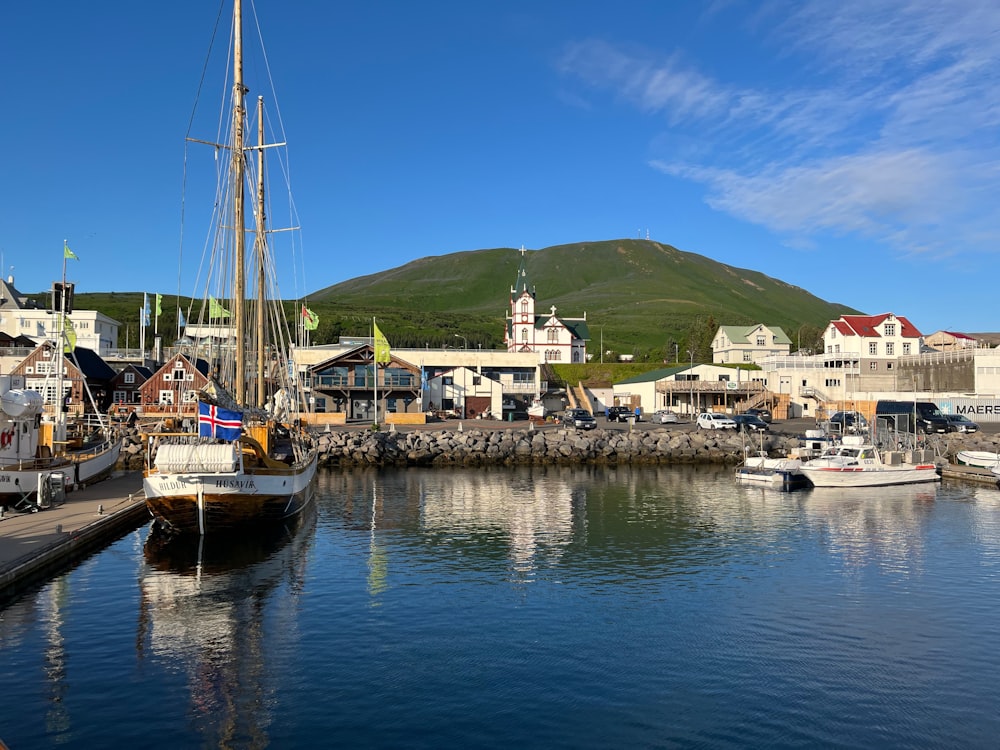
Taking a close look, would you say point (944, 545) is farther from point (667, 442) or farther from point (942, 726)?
point (667, 442)

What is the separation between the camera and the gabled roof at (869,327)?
114688 mm

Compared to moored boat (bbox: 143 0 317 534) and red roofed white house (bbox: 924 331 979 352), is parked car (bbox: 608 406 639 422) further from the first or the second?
red roofed white house (bbox: 924 331 979 352)

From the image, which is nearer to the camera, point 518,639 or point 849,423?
point 518,639

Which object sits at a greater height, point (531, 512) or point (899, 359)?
point (899, 359)

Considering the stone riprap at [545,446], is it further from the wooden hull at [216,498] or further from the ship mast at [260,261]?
the wooden hull at [216,498]

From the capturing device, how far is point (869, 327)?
115438mm

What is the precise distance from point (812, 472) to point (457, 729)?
138 ft

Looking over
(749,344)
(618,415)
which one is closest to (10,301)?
(618,415)

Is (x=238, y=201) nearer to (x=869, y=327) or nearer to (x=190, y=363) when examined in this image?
(x=190, y=363)

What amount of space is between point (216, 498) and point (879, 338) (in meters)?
108

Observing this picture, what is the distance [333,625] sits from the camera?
71.3 ft

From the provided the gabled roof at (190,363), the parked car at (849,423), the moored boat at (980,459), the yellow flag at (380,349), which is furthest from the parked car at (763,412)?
the gabled roof at (190,363)

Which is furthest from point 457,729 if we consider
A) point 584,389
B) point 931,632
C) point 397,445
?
point 584,389

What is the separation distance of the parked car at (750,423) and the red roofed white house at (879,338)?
43.5 m
